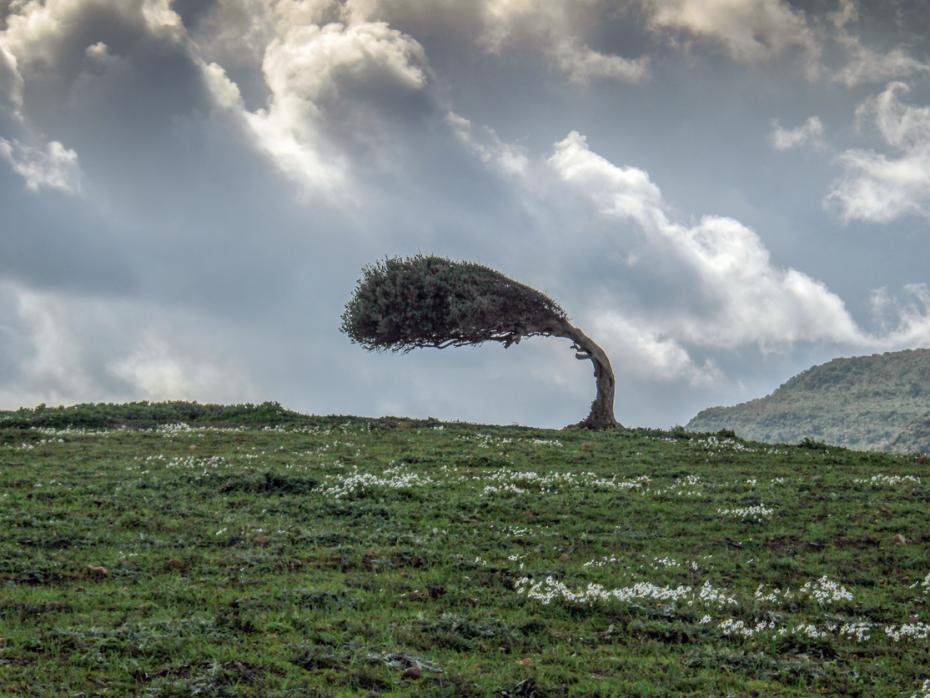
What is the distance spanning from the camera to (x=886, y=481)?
85.4 feet

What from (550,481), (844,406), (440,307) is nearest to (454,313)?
(440,307)

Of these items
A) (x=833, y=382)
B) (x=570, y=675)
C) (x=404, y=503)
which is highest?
(x=833, y=382)

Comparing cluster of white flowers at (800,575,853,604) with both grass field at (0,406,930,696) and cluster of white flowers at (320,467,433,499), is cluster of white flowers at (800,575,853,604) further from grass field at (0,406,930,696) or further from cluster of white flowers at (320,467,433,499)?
cluster of white flowers at (320,467,433,499)

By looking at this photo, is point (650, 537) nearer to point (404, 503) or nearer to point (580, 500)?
point (580, 500)

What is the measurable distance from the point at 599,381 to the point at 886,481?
72.2 ft

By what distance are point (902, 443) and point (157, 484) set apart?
7456 cm

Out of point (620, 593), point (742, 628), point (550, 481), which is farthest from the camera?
point (550, 481)

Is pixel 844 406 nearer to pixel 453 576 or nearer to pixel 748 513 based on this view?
pixel 748 513

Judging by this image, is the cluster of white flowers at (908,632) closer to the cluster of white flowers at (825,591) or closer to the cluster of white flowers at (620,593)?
the cluster of white flowers at (825,591)

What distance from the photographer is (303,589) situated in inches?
557

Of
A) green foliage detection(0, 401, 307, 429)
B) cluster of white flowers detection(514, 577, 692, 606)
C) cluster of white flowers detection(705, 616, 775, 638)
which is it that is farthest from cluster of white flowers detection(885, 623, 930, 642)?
green foliage detection(0, 401, 307, 429)

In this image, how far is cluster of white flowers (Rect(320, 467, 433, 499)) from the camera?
22078 millimetres

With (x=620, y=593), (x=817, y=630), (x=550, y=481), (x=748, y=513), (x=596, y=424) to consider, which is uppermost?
(x=596, y=424)

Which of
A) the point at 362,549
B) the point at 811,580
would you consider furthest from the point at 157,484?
the point at 811,580
